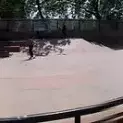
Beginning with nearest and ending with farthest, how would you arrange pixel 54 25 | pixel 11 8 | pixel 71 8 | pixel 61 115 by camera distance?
1. pixel 61 115
2. pixel 54 25
3. pixel 11 8
4. pixel 71 8

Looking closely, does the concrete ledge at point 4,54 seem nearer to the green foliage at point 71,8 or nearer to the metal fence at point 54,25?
the metal fence at point 54,25

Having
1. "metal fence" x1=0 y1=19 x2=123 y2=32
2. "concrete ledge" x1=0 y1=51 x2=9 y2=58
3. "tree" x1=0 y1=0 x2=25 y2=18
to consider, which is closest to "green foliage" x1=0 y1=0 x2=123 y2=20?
"tree" x1=0 y1=0 x2=25 y2=18

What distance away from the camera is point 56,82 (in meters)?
13.4

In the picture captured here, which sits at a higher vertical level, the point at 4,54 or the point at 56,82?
the point at 56,82

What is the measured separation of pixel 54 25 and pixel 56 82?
59.2 feet

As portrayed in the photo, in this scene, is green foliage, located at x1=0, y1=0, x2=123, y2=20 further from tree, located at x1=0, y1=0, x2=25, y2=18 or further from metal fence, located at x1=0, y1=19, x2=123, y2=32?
metal fence, located at x1=0, y1=19, x2=123, y2=32

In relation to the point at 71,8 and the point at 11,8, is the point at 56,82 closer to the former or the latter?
the point at 11,8

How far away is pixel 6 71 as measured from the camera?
16.1 m

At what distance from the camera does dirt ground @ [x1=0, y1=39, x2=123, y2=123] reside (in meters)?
9.61

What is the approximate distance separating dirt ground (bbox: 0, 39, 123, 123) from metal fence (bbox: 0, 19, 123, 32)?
767 cm

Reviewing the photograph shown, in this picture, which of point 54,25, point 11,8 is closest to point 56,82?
point 54,25

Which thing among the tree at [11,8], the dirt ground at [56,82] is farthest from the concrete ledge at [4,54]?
the tree at [11,8]

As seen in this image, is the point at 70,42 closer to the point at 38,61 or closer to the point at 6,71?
the point at 38,61

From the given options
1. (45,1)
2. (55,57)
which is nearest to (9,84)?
(55,57)
